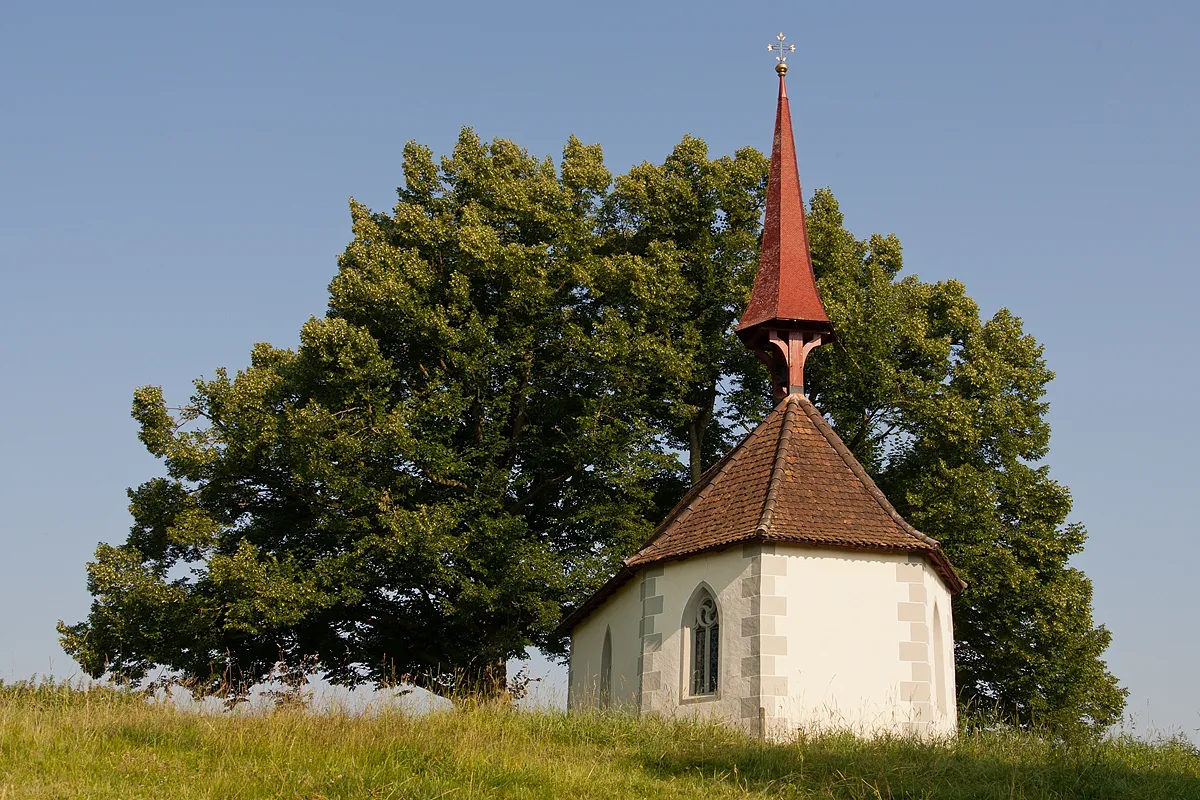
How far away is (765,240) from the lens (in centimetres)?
2459

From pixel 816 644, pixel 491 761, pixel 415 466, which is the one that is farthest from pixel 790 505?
pixel 415 466

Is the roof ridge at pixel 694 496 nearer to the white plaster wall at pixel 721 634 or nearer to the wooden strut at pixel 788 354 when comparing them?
the white plaster wall at pixel 721 634

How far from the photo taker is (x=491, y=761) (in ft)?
41.1

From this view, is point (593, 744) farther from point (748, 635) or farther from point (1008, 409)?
point (1008, 409)

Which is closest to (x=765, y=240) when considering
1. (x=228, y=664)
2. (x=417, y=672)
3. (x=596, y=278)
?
(x=596, y=278)

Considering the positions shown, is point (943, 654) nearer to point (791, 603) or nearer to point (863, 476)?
point (863, 476)

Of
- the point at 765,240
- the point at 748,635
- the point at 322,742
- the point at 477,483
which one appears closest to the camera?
the point at 322,742

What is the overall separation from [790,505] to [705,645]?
2542mm

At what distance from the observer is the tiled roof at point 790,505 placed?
706 inches

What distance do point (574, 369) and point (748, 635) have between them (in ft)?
37.7

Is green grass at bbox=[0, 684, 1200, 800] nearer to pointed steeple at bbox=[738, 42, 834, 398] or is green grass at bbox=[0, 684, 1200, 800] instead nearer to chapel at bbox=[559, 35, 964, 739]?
chapel at bbox=[559, 35, 964, 739]

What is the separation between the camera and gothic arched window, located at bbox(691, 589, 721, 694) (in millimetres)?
17969

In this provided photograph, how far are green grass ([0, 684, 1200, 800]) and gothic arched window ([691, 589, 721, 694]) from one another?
107 inches

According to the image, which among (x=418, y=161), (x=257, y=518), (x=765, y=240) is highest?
(x=418, y=161)
